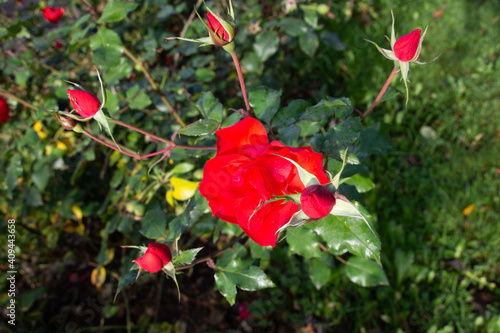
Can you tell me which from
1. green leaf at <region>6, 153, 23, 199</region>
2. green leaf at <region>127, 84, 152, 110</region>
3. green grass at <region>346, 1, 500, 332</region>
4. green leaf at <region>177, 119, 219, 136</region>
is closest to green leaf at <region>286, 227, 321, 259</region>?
green leaf at <region>177, 119, 219, 136</region>

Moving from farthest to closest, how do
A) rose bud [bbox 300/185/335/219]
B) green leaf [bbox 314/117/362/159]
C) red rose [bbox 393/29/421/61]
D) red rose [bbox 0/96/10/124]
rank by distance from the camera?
1. red rose [bbox 0/96/10/124]
2. green leaf [bbox 314/117/362/159]
3. red rose [bbox 393/29/421/61]
4. rose bud [bbox 300/185/335/219]

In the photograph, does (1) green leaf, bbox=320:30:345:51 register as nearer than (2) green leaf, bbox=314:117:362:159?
No

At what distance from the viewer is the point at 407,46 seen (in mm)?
610

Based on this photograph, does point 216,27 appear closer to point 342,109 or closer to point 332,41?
point 342,109

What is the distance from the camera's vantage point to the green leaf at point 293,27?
4.21 ft

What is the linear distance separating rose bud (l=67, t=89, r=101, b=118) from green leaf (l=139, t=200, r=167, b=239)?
0.34 m

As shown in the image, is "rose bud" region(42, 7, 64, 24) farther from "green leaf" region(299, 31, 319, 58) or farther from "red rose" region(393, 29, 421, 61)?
"red rose" region(393, 29, 421, 61)

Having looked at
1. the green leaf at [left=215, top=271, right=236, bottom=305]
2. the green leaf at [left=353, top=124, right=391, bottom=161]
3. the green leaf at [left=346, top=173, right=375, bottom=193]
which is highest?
the green leaf at [left=346, top=173, right=375, bottom=193]

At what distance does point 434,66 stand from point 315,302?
1.81m

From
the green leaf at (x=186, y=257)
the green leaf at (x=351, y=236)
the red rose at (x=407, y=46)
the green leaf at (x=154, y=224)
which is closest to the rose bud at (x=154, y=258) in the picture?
the green leaf at (x=186, y=257)

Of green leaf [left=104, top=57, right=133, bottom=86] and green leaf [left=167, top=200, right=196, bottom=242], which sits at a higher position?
green leaf [left=104, top=57, right=133, bottom=86]

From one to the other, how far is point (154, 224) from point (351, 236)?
1.64 feet

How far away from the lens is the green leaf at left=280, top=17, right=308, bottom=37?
50.5 inches

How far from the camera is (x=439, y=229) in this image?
1.73m
